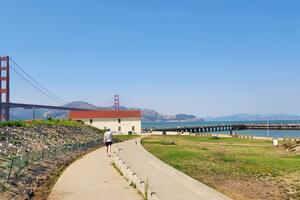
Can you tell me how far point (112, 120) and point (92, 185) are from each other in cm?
6783

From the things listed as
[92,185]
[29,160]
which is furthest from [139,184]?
[29,160]

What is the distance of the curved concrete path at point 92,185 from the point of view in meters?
15.3

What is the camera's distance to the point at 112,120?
85312mm

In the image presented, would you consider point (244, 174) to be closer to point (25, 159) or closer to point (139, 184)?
point (139, 184)

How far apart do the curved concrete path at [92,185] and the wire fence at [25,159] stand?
67.8 inches

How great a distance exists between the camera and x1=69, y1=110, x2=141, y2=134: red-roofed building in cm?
8444

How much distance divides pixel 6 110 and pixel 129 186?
65443 millimetres

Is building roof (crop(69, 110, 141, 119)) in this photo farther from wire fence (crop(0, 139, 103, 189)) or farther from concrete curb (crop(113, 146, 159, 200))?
concrete curb (crop(113, 146, 159, 200))

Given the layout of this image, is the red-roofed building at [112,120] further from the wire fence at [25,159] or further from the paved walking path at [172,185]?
the paved walking path at [172,185]

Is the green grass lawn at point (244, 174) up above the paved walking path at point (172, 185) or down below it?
below

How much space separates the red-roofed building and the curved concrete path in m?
60.3

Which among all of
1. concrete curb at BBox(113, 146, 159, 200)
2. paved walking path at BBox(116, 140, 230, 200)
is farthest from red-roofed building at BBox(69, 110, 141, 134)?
concrete curb at BBox(113, 146, 159, 200)

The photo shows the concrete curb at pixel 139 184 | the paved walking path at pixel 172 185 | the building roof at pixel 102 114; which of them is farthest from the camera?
the building roof at pixel 102 114

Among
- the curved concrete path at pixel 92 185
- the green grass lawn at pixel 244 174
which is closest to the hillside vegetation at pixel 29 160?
the curved concrete path at pixel 92 185
